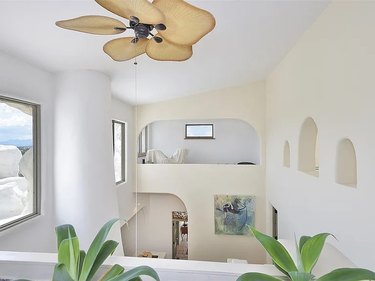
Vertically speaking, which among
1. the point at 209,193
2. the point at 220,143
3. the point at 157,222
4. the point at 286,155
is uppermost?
the point at 220,143

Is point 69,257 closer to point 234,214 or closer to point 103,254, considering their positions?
point 103,254

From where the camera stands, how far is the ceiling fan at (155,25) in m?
1.10

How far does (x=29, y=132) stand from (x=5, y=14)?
1.58 m

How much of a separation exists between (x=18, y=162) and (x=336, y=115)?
352 centimetres

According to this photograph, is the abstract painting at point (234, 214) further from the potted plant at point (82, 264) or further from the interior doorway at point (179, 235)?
the potted plant at point (82, 264)

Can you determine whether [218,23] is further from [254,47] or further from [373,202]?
[373,202]

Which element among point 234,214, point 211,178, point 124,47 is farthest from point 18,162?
point 234,214

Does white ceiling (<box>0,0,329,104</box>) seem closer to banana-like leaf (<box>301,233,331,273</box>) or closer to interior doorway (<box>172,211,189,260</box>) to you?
banana-like leaf (<box>301,233,331,273</box>)

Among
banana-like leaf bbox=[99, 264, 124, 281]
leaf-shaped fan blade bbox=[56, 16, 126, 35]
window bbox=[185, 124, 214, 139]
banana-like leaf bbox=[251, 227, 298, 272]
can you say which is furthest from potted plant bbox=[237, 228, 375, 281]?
window bbox=[185, 124, 214, 139]

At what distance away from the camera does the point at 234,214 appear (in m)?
6.12

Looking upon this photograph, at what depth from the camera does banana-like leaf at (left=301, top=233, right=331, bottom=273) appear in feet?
3.43

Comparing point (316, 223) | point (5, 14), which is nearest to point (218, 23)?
point (5, 14)

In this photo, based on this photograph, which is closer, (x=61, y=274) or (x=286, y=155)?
(x=61, y=274)

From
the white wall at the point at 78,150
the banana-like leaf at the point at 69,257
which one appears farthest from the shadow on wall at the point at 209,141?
the banana-like leaf at the point at 69,257
